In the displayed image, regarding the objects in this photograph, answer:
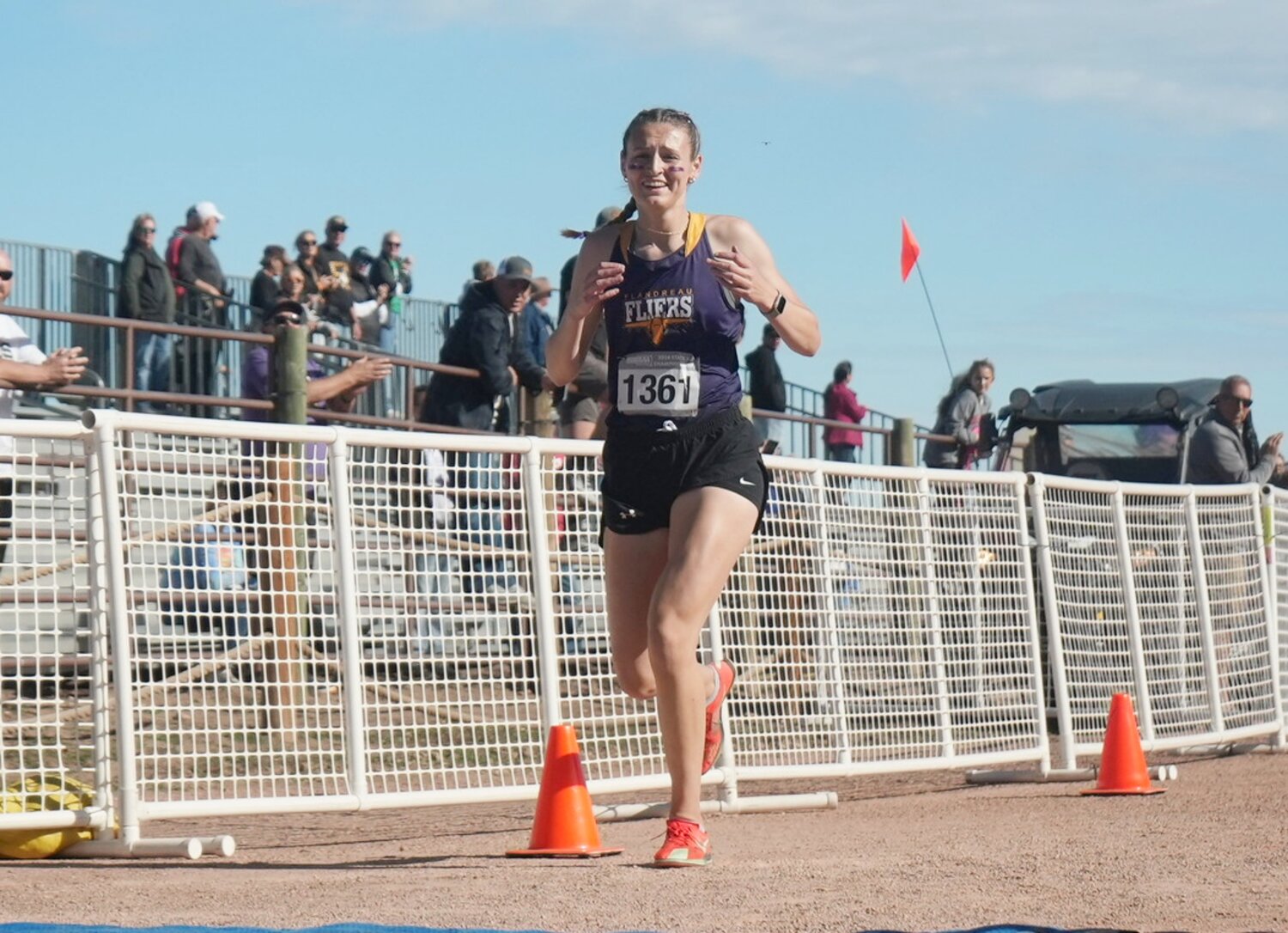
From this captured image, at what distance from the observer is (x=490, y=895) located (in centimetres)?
561

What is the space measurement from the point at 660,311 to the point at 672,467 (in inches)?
19.2

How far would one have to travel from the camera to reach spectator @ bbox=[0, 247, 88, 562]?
22.0 ft

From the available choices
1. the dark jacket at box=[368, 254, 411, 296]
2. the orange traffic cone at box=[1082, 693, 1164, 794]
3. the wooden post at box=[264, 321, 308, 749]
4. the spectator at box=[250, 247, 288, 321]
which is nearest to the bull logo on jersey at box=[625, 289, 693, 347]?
the wooden post at box=[264, 321, 308, 749]

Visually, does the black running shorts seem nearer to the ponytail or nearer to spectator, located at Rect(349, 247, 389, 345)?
the ponytail

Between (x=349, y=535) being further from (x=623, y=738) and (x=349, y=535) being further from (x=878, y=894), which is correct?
(x=878, y=894)

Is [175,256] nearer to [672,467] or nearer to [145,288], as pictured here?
[145,288]

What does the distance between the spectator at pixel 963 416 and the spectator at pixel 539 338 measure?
14.6ft

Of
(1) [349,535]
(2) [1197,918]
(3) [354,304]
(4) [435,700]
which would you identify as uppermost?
(3) [354,304]

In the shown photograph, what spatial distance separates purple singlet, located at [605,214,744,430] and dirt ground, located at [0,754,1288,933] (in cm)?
142

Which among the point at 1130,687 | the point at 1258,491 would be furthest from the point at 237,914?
the point at 1258,491

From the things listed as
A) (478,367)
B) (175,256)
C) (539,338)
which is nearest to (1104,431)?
(539,338)

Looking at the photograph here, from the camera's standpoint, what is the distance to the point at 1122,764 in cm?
937

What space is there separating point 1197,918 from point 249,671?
3367 mm

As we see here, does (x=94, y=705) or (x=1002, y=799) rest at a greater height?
(x=94, y=705)
